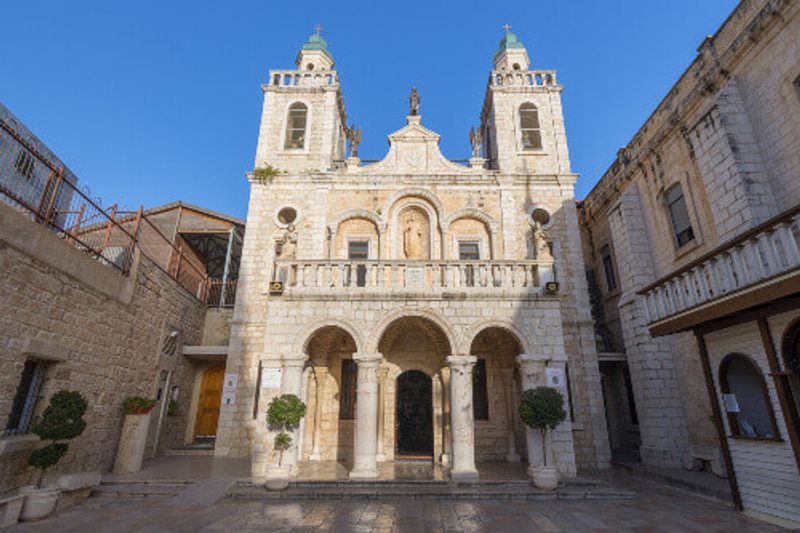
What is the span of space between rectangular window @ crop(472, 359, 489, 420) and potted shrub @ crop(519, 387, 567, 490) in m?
3.92

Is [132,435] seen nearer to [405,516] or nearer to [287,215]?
[405,516]

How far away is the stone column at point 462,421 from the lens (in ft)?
31.6

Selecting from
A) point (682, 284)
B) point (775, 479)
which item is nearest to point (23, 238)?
point (682, 284)

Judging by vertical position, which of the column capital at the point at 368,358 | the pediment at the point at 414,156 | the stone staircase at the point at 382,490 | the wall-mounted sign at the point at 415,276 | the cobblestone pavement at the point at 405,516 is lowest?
the cobblestone pavement at the point at 405,516

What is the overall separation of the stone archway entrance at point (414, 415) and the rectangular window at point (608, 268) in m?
9.15

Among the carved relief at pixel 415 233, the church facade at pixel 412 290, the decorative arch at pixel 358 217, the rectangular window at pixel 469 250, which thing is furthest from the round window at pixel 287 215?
the rectangular window at pixel 469 250

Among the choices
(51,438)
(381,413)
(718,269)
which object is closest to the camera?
(718,269)

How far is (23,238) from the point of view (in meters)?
7.51

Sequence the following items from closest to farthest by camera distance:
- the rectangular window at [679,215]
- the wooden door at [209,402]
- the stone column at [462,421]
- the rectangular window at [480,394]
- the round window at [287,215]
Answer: the stone column at [462,421] < the rectangular window at [679,215] < the rectangular window at [480,394] < the round window at [287,215] < the wooden door at [209,402]

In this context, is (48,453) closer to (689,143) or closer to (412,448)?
(412,448)

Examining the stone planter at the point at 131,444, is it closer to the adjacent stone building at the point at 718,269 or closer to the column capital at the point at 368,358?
the column capital at the point at 368,358

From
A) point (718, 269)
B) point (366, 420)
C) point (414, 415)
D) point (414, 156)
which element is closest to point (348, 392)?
point (414, 415)

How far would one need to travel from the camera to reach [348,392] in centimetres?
1377

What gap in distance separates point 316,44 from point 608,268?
60.2ft
